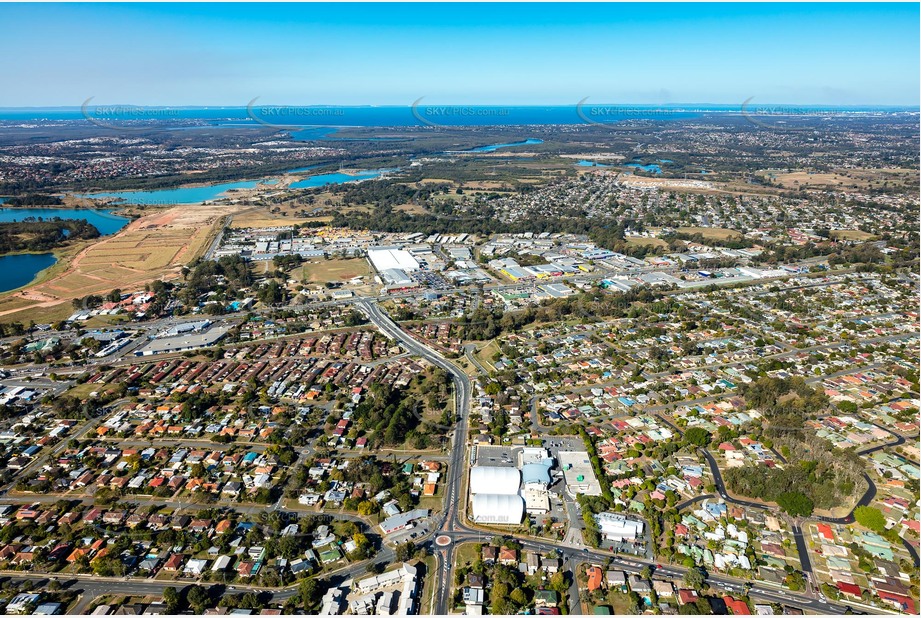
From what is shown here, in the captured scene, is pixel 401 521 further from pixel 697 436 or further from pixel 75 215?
pixel 75 215

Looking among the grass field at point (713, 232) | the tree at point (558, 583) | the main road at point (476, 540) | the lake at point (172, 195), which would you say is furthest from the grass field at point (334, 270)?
the lake at point (172, 195)

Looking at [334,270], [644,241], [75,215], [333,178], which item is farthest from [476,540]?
[333,178]

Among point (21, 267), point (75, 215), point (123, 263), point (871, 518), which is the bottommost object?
point (871, 518)

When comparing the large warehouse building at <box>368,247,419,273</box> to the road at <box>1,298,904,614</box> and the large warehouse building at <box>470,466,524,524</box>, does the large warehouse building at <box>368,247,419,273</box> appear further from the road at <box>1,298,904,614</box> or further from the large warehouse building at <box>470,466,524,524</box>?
the large warehouse building at <box>470,466,524,524</box>

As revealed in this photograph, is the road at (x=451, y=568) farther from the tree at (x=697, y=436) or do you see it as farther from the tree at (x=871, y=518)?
the tree at (x=871, y=518)

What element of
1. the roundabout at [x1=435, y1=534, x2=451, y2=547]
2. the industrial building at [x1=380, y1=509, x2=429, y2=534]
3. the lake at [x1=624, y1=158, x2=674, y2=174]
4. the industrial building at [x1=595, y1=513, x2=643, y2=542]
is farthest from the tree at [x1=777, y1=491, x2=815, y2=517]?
the lake at [x1=624, y1=158, x2=674, y2=174]
